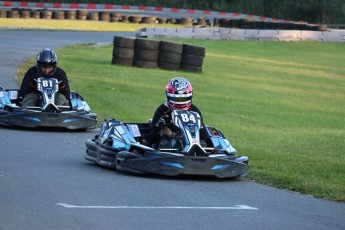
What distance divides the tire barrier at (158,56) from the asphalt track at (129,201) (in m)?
17.1

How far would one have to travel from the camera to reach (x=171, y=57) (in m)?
29.2

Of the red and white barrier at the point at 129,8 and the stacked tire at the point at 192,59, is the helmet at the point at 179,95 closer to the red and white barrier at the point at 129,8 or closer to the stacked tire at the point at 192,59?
the stacked tire at the point at 192,59

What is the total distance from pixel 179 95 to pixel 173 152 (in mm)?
806

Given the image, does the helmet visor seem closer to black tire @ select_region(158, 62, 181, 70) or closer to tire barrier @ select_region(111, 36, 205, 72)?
tire barrier @ select_region(111, 36, 205, 72)

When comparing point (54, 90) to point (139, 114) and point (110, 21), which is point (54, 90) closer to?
point (139, 114)

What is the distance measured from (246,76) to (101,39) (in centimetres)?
1480

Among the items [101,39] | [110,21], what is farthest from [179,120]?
[110,21]

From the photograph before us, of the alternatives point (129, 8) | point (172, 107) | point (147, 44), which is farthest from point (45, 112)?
point (129, 8)

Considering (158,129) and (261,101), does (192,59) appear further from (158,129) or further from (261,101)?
(158,129)

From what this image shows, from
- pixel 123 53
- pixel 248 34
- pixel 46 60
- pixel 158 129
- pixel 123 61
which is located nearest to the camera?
pixel 158 129

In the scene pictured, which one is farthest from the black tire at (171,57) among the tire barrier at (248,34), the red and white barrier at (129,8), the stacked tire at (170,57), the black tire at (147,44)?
the red and white barrier at (129,8)

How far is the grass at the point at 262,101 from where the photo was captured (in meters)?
11.8

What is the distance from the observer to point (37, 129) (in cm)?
1459

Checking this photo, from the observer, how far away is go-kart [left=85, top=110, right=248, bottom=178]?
10.1m
